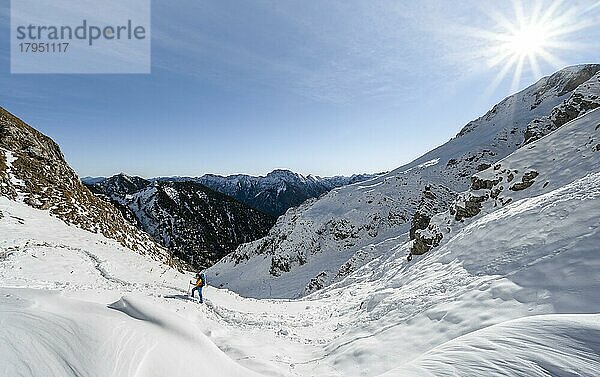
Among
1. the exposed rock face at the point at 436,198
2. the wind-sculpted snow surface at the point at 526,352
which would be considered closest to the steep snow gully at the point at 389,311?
the wind-sculpted snow surface at the point at 526,352

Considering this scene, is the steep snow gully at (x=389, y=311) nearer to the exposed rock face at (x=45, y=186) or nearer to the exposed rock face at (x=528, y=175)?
the exposed rock face at (x=528, y=175)

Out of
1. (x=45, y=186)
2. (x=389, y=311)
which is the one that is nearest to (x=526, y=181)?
(x=389, y=311)

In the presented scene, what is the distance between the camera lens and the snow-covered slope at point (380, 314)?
14.6 ft

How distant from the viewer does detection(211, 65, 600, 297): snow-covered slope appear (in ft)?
117

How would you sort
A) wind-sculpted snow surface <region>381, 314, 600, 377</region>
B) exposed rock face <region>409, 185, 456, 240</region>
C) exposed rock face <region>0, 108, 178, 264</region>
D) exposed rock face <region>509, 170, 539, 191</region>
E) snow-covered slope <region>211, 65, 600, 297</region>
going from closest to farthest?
wind-sculpted snow surface <region>381, 314, 600, 377</region> < exposed rock face <region>509, 170, 539, 191</region> < exposed rock face <region>0, 108, 178, 264</region> < snow-covered slope <region>211, 65, 600, 297</region> < exposed rock face <region>409, 185, 456, 240</region>

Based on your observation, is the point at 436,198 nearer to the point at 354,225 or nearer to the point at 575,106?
the point at 354,225

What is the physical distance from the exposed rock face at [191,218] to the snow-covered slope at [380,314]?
95984mm

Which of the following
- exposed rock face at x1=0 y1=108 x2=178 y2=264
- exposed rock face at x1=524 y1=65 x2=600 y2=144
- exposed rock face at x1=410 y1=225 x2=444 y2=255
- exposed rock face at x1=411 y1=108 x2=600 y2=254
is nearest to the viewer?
exposed rock face at x1=411 y1=108 x2=600 y2=254

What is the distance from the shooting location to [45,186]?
93.2 feet

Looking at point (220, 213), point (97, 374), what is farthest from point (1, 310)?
point (220, 213)

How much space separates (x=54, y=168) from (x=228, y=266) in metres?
29.7

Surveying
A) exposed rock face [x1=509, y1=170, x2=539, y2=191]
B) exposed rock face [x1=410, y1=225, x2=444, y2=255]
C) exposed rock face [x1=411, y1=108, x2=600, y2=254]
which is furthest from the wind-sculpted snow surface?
exposed rock face [x1=509, y1=170, x2=539, y2=191]

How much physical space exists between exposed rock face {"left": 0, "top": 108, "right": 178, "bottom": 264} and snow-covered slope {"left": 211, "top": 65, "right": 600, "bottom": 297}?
1663 centimetres

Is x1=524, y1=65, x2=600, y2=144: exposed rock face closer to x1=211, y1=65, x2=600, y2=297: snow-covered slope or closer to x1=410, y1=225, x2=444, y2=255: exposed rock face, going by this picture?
x1=211, y1=65, x2=600, y2=297: snow-covered slope
